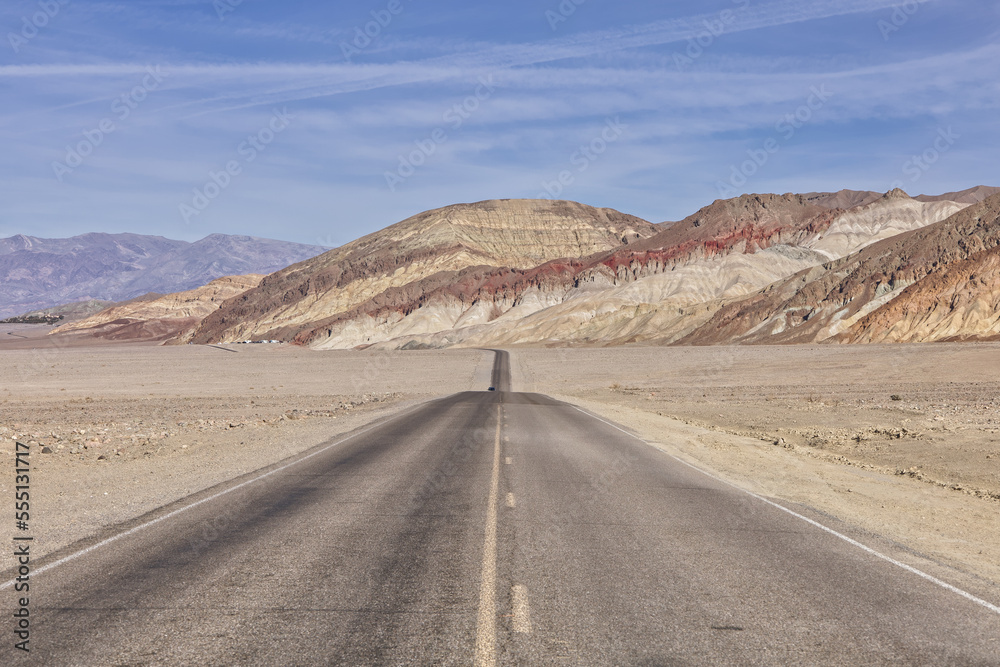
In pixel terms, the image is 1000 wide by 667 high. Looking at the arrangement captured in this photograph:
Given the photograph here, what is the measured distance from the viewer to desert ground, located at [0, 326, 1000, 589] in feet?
39.7

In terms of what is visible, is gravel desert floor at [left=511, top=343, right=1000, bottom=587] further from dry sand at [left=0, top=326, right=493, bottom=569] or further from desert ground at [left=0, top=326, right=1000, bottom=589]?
dry sand at [left=0, top=326, right=493, bottom=569]

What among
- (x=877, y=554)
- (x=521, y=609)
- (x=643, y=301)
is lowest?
(x=877, y=554)

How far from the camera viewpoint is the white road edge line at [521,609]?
634cm

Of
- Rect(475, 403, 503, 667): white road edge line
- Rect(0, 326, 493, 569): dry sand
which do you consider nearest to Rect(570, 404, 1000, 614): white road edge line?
Rect(475, 403, 503, 667): white road edge line

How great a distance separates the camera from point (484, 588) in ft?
24.1

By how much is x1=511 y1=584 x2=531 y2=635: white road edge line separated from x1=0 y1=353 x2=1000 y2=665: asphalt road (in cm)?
3

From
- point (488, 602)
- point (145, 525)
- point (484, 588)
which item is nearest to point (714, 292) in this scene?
point (145, 525)

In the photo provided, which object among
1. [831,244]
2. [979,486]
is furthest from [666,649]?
[831,244]

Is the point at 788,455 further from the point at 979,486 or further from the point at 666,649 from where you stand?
the point at 666,649

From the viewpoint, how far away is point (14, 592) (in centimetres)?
716

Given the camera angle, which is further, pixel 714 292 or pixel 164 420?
A: pixel 714 292

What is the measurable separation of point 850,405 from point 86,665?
1370 inches

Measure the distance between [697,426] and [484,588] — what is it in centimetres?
2286

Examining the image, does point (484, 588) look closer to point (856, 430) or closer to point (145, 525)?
point (145, 525)
